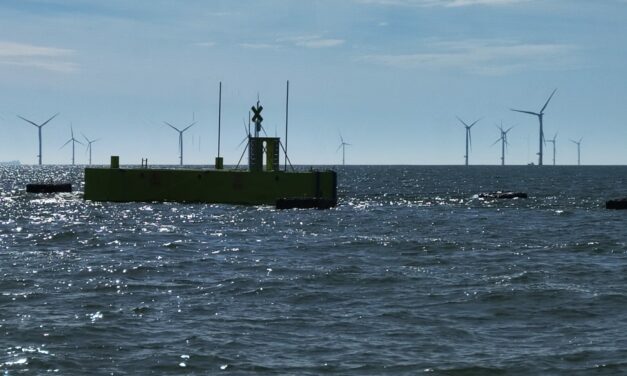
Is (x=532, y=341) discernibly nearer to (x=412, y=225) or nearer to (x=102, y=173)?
(x=412, y=225)

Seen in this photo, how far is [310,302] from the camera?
27859 mm

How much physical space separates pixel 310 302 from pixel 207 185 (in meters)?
51.9

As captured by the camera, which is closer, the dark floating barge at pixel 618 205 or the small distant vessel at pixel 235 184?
the small distant vessel at pixel 235 184

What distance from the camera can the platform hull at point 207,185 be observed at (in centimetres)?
7506

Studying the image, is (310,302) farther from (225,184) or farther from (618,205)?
(618,205)

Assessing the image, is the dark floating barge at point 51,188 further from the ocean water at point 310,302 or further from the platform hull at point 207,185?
the ocean water at point 310,302

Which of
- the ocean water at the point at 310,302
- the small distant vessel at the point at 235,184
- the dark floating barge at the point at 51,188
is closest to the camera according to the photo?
the ocean water at the point at 310,302

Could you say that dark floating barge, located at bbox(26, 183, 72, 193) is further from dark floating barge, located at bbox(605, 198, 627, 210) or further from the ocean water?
dark floating barge, located at bbox(605, 198, 627, 210)

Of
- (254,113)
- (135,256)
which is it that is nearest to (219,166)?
(254,113)

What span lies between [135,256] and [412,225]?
2454 centimetres

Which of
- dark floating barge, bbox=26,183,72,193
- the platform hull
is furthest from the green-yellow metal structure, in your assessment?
dark floating barge, bbox=26,183,72,193

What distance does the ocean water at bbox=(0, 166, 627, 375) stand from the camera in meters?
20.8

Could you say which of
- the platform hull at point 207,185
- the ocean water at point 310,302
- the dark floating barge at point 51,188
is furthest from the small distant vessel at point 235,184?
the dark floating barge at point 51,188

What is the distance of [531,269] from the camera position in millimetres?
35781
